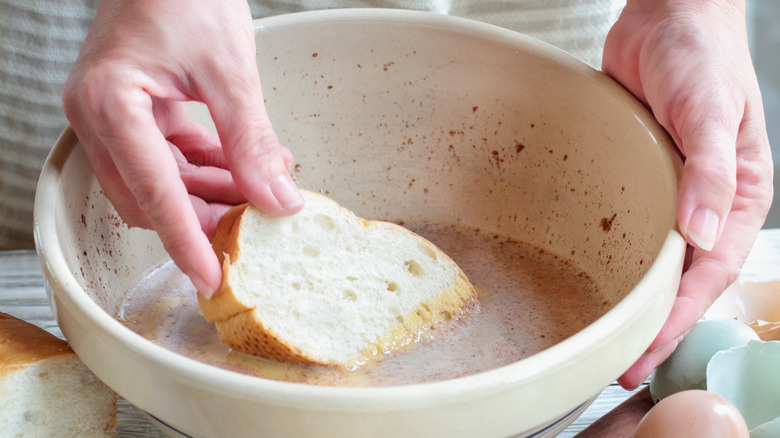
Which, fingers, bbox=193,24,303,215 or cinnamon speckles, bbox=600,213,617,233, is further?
cinnamon speckles, bbox=600,213,617,233

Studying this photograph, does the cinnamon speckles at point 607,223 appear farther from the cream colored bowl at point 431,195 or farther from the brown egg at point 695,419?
the brown egg at point 695,419

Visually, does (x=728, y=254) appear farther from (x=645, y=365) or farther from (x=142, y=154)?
(x=142, y=154)

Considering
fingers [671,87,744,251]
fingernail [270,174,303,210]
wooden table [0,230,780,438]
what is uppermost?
fingers [671,87,744,251]

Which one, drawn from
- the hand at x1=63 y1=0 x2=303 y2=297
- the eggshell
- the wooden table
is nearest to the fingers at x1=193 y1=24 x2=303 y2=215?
the hand at x1=63 y1=0 x2=303 y2=297

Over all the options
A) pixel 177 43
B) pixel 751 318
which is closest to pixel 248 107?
pixel 177 43

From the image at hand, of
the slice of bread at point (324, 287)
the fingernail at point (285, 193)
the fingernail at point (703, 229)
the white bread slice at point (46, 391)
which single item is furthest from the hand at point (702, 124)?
the white bread slice at point (46, 391)

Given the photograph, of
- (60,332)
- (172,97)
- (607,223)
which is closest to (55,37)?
(60,332)

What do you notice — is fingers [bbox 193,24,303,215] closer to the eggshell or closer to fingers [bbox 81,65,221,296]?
fingers [bbox 81,65,221,296]
